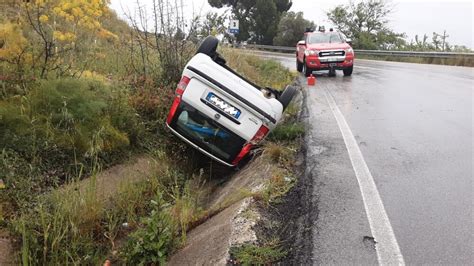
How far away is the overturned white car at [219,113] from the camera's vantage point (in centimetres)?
577

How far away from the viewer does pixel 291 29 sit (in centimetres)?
4584

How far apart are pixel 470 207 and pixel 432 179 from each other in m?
0.74

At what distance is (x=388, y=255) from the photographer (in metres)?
3.24

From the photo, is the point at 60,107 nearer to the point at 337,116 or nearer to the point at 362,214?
the point at 362,214

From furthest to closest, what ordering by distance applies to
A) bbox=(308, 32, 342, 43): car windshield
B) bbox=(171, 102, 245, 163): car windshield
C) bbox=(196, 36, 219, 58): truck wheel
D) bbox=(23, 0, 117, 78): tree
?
bbox=(308, 32, 342, 43): car windshield, bbox=(196, 36, 219, 58): truck wheel, bbox=(23, 0, 117, 78): tree, bbox=(171, 102, 245, 163): car windshield

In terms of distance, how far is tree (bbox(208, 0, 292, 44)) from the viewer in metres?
50.8

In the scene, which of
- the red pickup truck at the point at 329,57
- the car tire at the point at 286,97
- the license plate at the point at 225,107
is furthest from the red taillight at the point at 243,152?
the red pickup truck at the point at 329,57

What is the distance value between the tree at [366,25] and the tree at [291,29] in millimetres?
2847

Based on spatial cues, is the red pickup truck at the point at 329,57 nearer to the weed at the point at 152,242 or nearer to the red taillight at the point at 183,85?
the red taillight at the point at 183,85

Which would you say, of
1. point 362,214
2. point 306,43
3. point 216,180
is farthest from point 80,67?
point 306,43

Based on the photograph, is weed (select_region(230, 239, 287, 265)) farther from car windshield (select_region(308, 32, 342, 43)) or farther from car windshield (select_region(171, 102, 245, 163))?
car windshield (select_region(308, 32, 342, 43))

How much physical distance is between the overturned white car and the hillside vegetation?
0.56 metres

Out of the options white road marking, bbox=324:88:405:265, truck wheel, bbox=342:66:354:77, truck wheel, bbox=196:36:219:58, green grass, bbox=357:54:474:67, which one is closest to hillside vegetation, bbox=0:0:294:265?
truck wheel, bbox=196:36:219:58

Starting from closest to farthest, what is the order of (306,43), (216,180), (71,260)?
1. (71,260)
2. (216,180)
3. (306,43)
